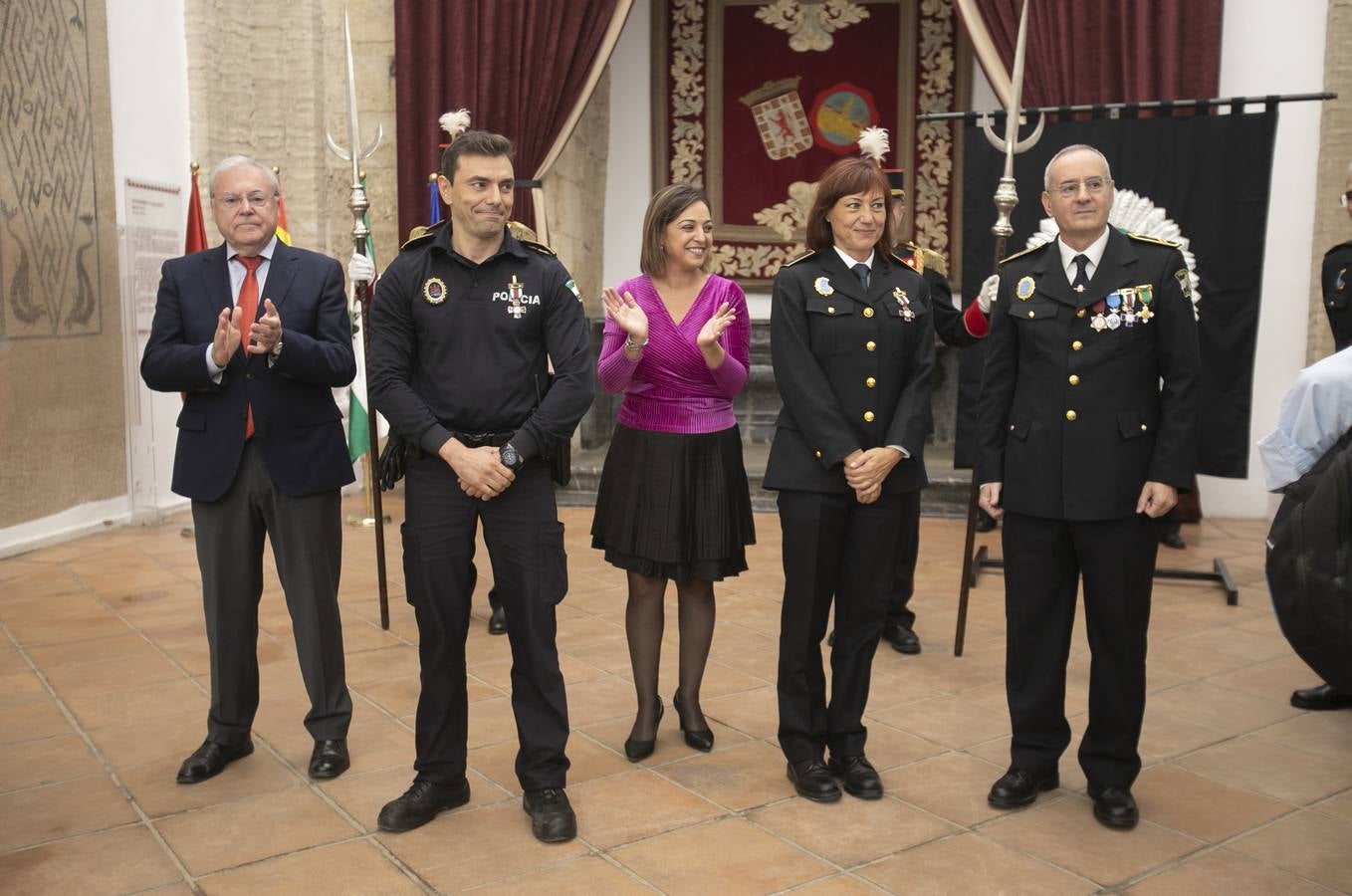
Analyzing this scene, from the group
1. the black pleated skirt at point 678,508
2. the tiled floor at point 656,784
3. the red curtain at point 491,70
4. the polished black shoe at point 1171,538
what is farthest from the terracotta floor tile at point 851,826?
the red curtain at point 491,70

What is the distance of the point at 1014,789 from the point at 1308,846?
667 millimetres

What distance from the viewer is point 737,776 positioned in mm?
3379

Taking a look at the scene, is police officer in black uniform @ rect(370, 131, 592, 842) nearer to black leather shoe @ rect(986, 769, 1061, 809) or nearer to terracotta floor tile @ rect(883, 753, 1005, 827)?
terracotta floor tile @ rect(883, 753, 1005, 827)

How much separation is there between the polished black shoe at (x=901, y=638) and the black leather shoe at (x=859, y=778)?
1.29 meters

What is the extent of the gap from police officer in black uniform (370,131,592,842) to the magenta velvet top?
39cm

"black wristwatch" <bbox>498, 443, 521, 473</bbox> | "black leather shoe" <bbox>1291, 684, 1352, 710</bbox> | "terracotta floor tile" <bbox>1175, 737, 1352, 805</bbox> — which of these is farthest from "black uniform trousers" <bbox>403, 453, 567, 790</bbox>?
"black leather shoe" <bbox>1291, 684, 1352, 710</bbox>

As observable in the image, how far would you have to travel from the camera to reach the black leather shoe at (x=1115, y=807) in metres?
3.04

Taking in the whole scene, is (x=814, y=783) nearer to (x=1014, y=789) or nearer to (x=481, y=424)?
(x=1014, y=789)

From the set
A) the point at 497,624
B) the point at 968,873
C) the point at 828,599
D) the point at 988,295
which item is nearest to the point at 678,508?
the point at 828,599

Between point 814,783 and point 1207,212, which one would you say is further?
point 1207,212

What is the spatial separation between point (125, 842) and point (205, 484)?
88 centimetres

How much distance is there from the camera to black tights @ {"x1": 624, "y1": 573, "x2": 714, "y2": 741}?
11.5 feet

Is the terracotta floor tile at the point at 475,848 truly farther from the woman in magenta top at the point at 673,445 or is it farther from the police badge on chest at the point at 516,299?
the police badge on chest at the point at 516,299

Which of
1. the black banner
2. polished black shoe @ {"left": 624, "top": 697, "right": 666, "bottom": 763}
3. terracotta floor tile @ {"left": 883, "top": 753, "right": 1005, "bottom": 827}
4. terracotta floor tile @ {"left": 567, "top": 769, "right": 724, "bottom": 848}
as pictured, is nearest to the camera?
terracotta floor tile @ {"left": 567, "top": 769, "right": 724, "bottom": 848}
